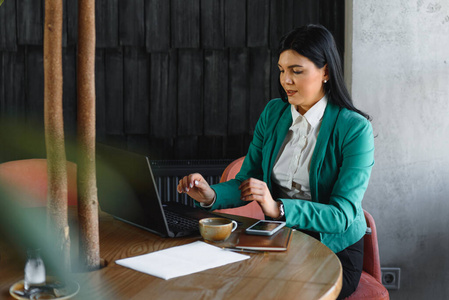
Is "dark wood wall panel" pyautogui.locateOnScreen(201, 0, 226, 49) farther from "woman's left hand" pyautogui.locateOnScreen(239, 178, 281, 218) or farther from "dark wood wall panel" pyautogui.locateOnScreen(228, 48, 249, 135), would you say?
"woman's left hand" pyautogui.locateOnScreen(239, 178, 281, 218)

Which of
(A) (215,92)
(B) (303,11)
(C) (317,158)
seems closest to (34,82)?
(A) (215,92)

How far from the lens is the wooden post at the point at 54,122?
0.99 m

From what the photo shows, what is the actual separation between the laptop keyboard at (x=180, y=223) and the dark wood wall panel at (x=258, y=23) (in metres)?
1.58

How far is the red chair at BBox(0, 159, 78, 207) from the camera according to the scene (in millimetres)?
2262

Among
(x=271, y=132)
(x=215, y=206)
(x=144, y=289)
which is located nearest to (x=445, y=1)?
(x=271, y=132)

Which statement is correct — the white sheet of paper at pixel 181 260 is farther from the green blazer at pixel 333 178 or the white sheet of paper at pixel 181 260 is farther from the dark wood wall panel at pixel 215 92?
the dark wood wall panel at pixel 215 92

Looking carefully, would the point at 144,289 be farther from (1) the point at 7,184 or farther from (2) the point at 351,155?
(1) the point at 7,184

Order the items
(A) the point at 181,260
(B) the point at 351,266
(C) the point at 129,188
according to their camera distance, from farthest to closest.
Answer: (B) the point at 351,266
(C) the point at 129,188
(A) the point at 181,260

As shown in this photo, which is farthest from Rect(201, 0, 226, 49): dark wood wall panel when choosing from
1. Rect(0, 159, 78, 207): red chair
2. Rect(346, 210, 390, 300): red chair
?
Rect(346, 210, 390, 300): red chair

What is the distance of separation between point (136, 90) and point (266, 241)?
1824 mm

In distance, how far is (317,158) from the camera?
190 cm

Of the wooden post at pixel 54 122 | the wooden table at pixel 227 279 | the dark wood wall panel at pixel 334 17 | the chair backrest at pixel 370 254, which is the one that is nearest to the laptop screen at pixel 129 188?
the wooden table at pixel 227 279

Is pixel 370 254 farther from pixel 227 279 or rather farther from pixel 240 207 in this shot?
pixel 227 279

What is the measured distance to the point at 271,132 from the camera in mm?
2176
